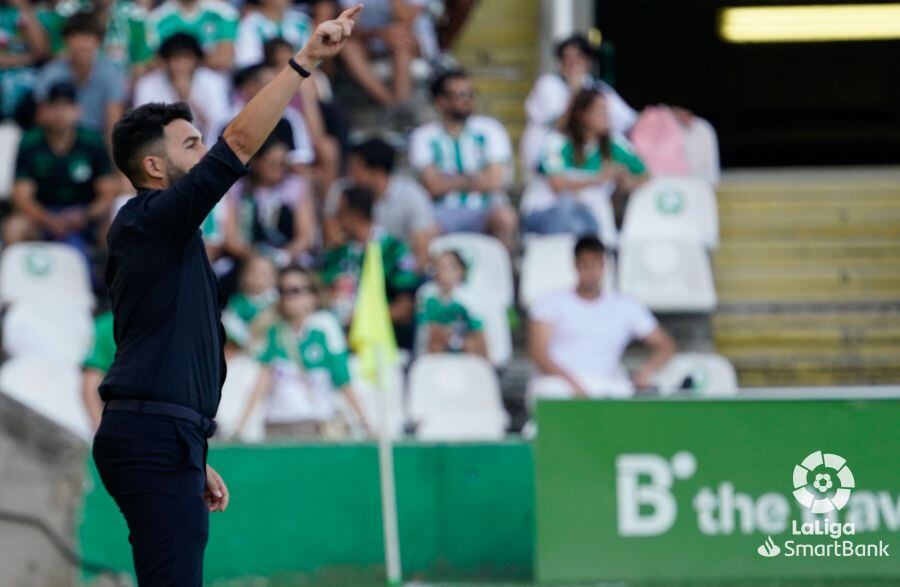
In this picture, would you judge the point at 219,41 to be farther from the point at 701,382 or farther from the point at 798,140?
the point at 798,140

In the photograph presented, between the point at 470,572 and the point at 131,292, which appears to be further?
the point at 470,572

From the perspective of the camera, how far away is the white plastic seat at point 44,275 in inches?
470

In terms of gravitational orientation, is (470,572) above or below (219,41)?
below

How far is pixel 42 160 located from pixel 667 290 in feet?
13.9

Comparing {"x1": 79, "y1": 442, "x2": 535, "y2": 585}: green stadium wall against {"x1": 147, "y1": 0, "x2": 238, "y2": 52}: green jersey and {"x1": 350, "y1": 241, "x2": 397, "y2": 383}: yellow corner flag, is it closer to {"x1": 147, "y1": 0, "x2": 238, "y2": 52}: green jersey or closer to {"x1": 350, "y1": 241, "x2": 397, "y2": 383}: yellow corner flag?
{"x1": 350, "y1": 241, "x2": 397, "y2": 383}: yellow corner flag

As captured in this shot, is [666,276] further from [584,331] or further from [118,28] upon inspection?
[118,28]

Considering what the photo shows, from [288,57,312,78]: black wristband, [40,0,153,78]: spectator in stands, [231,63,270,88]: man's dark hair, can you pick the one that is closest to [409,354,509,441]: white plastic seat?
[231,63,270,88]: man's dark hair

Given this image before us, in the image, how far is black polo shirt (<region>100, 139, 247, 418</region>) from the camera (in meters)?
4.83

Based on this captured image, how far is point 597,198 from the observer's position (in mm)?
12148

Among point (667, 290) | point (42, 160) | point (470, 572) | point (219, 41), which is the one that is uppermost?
point (219, 41)

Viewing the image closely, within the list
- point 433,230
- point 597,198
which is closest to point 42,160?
point 433,230

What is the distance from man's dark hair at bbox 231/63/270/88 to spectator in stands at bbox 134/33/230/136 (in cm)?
15

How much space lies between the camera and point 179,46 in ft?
40.0

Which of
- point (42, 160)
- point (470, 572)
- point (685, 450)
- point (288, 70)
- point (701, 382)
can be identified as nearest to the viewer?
point (288, 70)
